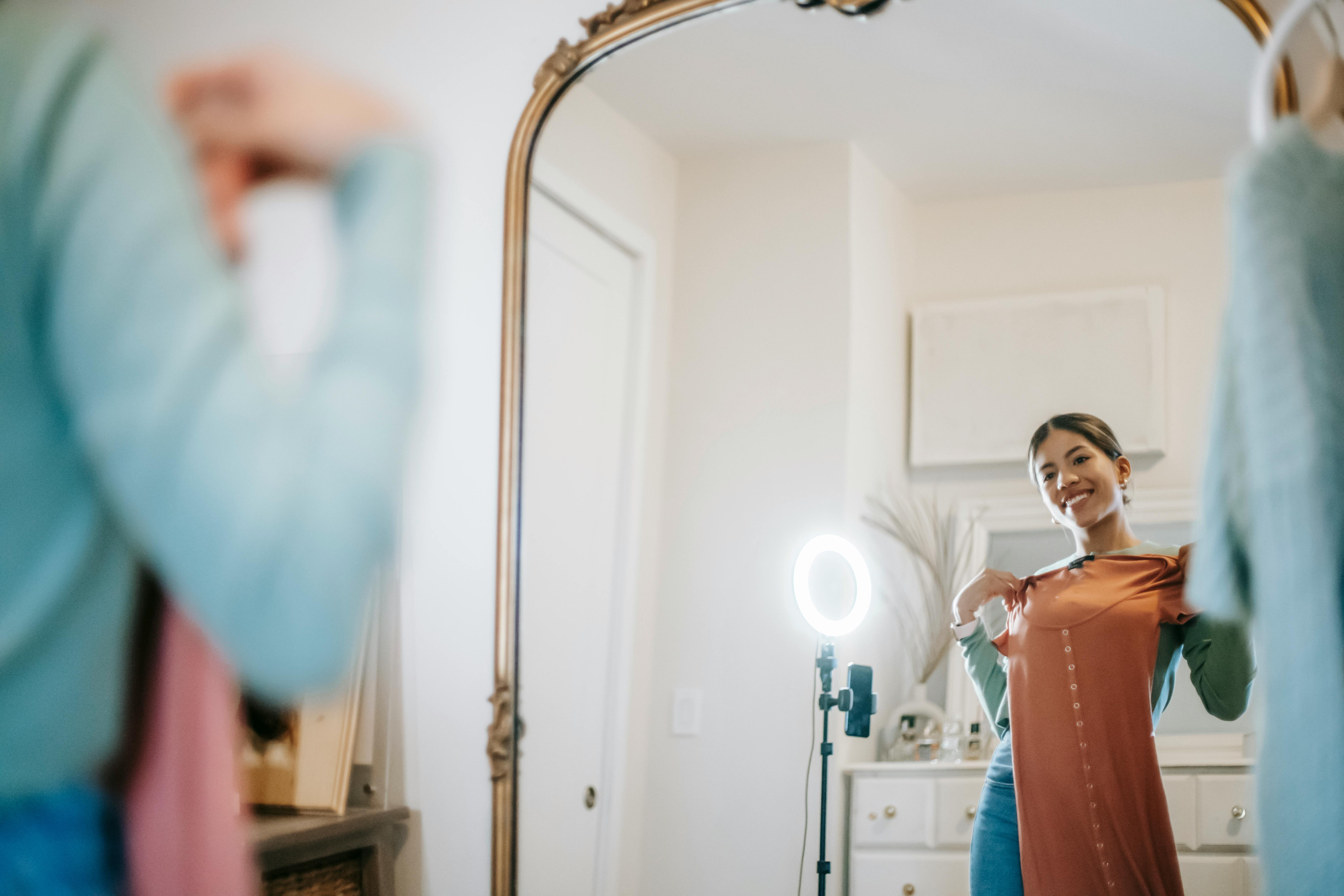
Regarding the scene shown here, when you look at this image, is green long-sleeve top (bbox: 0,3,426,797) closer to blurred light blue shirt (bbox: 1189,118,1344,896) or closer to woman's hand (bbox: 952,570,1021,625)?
blurred light blue shirt (bbox: 1189,118,1344,896)

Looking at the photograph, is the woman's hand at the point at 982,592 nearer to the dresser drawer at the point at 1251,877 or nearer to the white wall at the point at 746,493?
the white wall at the point at 746,493

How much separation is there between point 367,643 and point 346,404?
0.81 m

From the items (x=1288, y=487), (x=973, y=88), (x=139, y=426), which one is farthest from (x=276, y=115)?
(x=973, y=88)

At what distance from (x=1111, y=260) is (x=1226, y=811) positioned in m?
0.46

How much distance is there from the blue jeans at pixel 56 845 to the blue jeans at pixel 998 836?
664mm

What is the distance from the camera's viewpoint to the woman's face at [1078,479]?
3.05ft

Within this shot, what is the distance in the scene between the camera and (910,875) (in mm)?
970

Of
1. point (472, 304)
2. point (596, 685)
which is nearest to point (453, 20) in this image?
point (472, 304)

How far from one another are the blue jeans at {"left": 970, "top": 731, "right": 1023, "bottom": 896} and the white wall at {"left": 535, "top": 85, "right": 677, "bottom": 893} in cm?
34

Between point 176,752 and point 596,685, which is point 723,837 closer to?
point 596,685

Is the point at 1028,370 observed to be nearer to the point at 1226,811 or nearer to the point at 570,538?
the point at 1226,811

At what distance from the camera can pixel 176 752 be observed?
1.67 feet

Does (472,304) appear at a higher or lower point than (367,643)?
higher

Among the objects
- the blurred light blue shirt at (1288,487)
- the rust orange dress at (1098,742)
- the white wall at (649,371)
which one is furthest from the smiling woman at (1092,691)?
the white wall at (649,371)
